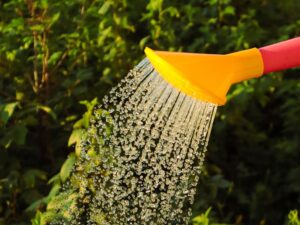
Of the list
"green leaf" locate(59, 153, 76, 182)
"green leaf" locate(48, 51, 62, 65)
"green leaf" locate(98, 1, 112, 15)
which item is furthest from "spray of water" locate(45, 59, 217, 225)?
"green leaf" locate(98, 1, 112, 15)

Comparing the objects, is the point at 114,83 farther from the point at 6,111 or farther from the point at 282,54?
the point at 282,54

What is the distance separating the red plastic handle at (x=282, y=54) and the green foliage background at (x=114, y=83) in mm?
1328

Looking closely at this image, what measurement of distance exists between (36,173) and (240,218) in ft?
2.87

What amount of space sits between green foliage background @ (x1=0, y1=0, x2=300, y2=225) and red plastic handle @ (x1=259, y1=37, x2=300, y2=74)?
1.33 metres

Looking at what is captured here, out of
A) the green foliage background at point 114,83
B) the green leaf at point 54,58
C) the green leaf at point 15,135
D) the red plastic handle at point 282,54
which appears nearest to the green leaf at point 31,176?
the green foliage background at point 114,83

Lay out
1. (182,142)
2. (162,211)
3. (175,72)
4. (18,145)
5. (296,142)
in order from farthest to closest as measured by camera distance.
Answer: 1. (296,142)
2. (18,145)
3. (162,211)
4. (182,142)
5. (175,72)

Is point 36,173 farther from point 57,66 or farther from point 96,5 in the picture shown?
point 96,5

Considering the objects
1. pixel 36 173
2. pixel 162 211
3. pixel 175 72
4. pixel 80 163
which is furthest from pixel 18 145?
pixel 175 72

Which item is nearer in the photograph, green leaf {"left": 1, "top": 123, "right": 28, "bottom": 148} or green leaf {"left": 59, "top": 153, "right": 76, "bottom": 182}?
green leaf {"left": 59, "top": 153, "right": 76, "bottom": 182}

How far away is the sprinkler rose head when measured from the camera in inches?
76.4

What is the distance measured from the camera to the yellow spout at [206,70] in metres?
1.94

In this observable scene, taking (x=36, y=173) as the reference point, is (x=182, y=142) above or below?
above

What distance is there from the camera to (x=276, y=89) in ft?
13.7

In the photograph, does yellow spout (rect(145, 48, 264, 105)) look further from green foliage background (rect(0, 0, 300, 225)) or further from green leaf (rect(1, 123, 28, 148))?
green leaf (rect(1, 123, 28, 148))
